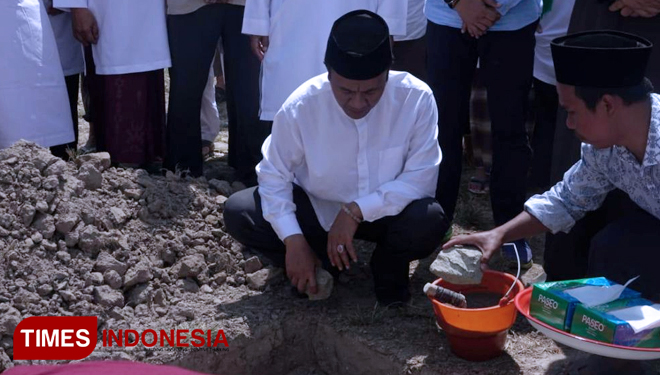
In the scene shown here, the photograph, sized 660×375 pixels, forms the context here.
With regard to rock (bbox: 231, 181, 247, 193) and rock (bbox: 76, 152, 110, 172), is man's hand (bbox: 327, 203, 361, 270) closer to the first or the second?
rock (bbox: 231, 181, 247, 193)

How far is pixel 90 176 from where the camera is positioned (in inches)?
175

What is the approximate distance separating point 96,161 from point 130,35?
32.9 inches

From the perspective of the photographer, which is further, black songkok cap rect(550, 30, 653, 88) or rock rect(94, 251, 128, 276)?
rock rect(94, 251, 128, 276)

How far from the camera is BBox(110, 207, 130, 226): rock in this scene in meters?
4.30

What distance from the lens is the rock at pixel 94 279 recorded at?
396cm

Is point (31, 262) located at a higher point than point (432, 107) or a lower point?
lower

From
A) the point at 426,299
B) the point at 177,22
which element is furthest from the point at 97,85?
the point at 426,299

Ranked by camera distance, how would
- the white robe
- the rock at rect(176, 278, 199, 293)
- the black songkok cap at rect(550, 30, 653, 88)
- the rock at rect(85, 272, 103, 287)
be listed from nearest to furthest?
the black songkok cap at rect(550, 30, 653, 88), the rock at rect(85, 272, 103, 287), the rock at rect(176, 278, 199, 293), the white robe

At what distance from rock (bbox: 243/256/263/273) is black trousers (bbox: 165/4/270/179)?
38.7 inches

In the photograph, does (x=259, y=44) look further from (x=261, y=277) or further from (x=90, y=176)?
(x=261, y=277)

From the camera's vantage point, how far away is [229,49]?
16.7 feet

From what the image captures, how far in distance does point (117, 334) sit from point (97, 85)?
196 centimetres

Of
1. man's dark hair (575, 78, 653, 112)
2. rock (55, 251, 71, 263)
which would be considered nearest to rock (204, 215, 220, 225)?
rock (55, 251, 71, 263)

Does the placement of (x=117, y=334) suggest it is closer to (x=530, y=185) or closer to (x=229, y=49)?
(x=229, y=49)
